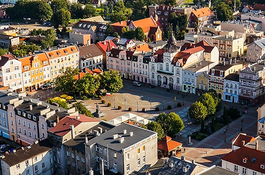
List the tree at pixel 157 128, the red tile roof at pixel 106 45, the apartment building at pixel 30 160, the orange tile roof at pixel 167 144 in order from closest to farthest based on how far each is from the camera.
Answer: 1. the apartment building at pixel 30 160
2. the orange tile roof at pixel 167 144
3. the tree at pixel 157 128
4. the red tile roof at pixel 106 45

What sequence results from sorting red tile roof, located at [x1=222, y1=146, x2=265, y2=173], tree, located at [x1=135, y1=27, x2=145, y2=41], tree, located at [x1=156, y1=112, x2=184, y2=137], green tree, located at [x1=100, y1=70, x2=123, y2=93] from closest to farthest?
red tile roof, located at [x1=222, y1=146, x2=265, y2=173], tree, located at [x1=156, y1=112, x2=184, y2=137], green tree, located at [x1=100, y1=70, x2=123, y2=93], tree, located at [x1=135, y1=27, x2=145, y2=41]

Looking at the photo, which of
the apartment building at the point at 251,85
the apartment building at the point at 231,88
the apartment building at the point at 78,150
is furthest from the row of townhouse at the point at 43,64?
the apartment building at the point at 251,85

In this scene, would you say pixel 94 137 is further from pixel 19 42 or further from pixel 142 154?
pixel 19 42

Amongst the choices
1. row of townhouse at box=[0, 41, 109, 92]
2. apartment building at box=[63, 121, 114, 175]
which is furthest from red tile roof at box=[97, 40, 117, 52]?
apartment building at box=[63, 121, 114, 175]

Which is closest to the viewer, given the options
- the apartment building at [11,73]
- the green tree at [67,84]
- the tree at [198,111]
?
the tree at [198,111]

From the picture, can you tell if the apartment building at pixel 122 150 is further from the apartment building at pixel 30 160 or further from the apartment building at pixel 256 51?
the apartment building at pixel 256 51

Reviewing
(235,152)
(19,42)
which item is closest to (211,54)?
(235,152)

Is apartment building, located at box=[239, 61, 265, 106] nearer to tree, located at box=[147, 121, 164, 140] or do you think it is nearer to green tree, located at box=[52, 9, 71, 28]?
tree, located at box=[147, 121, 164, 140]
